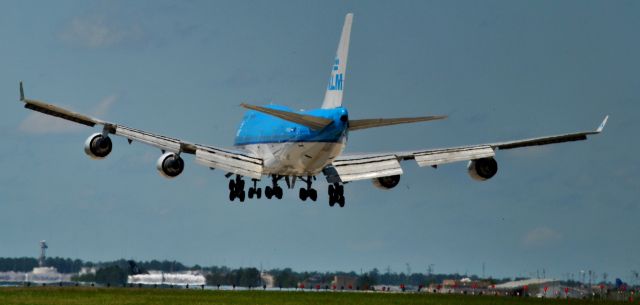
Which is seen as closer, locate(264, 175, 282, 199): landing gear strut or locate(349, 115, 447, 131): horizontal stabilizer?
locate(349, 115, 447, 131): horizontal stabilizer

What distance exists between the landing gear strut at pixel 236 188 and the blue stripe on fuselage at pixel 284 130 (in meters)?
3.22

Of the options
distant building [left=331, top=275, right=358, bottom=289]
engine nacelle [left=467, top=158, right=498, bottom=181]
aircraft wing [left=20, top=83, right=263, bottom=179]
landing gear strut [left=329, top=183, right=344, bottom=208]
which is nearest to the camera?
aircraft wing [left=20, top=83, right=263, bottom=179]

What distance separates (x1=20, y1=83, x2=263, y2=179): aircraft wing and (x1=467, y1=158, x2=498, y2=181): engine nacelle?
14.7m

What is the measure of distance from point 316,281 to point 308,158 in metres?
95.6

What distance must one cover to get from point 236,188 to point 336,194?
7092 mm

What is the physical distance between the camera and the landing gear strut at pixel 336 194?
7769 centimetres

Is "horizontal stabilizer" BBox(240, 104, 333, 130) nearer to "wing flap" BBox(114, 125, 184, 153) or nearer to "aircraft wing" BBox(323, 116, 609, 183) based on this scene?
"aircraft wing" BBox(323, 116, 609, 183)

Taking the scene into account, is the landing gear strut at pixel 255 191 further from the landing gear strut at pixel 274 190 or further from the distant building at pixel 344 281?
the distant building at pixel 344 281

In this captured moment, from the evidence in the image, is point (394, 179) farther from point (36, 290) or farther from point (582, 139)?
point (36, 290)

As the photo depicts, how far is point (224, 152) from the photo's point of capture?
2985 inches

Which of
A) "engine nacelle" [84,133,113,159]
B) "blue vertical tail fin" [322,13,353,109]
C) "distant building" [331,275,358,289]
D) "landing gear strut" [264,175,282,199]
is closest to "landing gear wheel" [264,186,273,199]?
"landing gear strut" [264,175,282,199]

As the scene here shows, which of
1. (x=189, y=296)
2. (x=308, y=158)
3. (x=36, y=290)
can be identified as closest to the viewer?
(x=308, y=158)

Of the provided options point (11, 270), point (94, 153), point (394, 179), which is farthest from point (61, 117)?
point (11, 270)

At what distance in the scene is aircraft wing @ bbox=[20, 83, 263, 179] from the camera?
222 feet
